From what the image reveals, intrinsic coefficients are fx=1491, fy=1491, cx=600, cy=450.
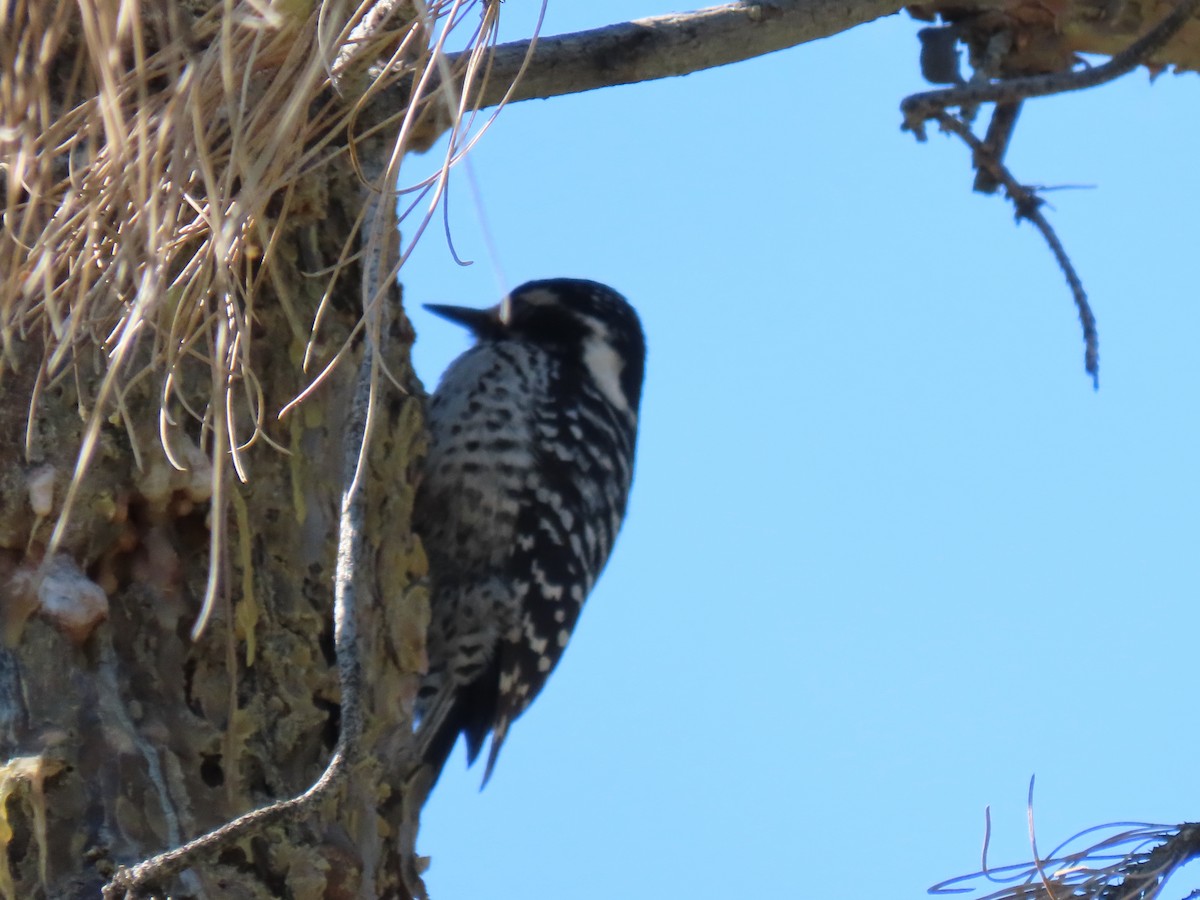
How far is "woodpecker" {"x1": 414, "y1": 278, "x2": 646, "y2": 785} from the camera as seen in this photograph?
346 cm

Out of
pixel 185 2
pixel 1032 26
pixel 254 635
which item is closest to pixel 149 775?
pixel 254 635

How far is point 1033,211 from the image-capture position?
11.1 feet

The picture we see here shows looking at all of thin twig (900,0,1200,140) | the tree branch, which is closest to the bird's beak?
the tree branch

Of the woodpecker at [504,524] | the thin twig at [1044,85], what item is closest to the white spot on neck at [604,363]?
the woodpecker at [504,524]

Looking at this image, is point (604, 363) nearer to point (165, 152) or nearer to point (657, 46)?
point (657, 46)

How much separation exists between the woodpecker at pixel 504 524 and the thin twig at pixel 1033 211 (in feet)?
3.72

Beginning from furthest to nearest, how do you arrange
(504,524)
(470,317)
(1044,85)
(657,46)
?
(470,317) < (504,524) < (1044,85) < (657,46)

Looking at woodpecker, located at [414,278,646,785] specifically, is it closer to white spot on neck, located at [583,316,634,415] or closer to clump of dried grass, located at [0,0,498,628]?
white spot on neck, located at [583,316,634,415]

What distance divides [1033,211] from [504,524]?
1416mm

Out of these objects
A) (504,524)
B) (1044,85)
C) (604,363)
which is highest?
(1044,85)

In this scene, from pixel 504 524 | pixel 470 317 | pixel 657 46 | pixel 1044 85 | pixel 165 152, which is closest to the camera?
pixel 165 152

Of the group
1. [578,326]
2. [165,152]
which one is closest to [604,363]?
[578,326]

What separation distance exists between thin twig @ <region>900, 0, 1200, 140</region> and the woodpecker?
3.81 ft

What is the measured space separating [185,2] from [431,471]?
125 cm
